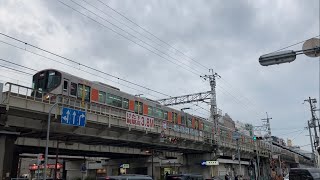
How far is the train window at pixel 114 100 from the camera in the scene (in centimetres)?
3558

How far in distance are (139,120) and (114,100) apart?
4411 mm

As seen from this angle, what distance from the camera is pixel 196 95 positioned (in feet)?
182

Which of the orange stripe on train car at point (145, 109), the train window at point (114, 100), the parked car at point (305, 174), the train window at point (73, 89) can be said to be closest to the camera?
the parked car at point (305, 174)

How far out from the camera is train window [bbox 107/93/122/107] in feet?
117

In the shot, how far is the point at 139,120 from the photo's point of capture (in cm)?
3362

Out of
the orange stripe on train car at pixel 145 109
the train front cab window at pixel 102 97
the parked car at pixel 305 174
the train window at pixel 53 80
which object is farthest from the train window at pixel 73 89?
the parked car at pixel 305 174

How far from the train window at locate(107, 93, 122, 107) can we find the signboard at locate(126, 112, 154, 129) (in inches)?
158

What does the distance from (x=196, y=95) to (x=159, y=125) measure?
768 inches

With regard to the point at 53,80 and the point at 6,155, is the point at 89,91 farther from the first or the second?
the point at 6,155

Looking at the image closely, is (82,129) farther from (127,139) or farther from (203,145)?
(203,145)

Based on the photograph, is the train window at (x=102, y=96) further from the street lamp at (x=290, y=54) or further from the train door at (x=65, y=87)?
the street lamp at (x=290, y=54)

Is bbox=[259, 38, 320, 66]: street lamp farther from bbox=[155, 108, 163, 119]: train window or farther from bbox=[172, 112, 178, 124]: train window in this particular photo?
bbox=[172, 112, 178, 124]: train window

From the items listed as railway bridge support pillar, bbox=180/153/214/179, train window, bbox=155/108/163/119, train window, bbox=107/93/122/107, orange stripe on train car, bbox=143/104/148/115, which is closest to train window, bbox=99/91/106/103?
train window, bbox=107/93/122/107

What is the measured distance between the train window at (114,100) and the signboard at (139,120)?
4.01m
